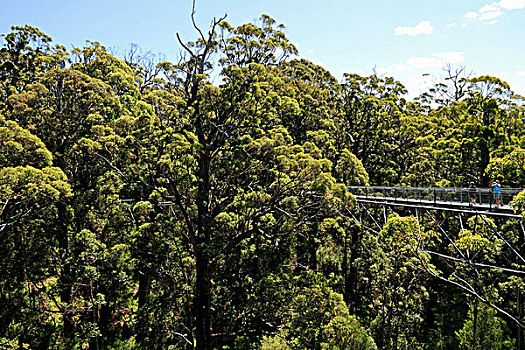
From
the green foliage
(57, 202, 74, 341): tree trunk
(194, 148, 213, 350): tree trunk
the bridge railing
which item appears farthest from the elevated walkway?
(57, 202, 74, 341): tree trunk

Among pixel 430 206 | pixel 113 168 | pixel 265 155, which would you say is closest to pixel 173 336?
pixel 113 168

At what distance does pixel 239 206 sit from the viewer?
1225cm

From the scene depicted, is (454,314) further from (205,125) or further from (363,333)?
(205,125)

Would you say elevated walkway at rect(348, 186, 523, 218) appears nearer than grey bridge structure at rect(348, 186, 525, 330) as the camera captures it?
No

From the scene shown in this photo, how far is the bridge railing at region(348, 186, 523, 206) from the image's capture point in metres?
11.1

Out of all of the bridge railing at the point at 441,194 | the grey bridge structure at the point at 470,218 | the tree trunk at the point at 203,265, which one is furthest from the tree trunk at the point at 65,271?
the bridge railing at the point at 441,194

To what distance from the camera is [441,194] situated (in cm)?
1382

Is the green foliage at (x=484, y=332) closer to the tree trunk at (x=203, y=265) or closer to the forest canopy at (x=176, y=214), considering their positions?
the forest canopy at (x=176, y=214)

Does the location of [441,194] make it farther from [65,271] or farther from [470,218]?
[65,271]

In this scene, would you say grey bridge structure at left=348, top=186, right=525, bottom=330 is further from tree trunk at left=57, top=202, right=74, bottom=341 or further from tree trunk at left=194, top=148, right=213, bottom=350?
tree trunk at left=57, top=202, right=74, bottom=341

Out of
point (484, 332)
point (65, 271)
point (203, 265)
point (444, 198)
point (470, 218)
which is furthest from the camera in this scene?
point (470, 218)

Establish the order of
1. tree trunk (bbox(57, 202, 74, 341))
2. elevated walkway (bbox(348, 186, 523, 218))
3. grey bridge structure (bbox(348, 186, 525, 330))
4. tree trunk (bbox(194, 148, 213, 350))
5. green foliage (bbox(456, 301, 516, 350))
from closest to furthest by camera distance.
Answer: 1. grey bridge structure (bbox(348, 186, 525, 330))
2. elevated walkway (bbox(348, 186, 523, 218))
3. tree trunk (bbox(194, 148, 213, 350))
4. tree trunk (bbox(57, 202, 74, 341))
5. green foliage (bbox(456, 301, 516, 350))

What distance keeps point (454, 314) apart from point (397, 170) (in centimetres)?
901

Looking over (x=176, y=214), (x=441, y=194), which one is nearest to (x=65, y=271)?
(x=176, y=214)
